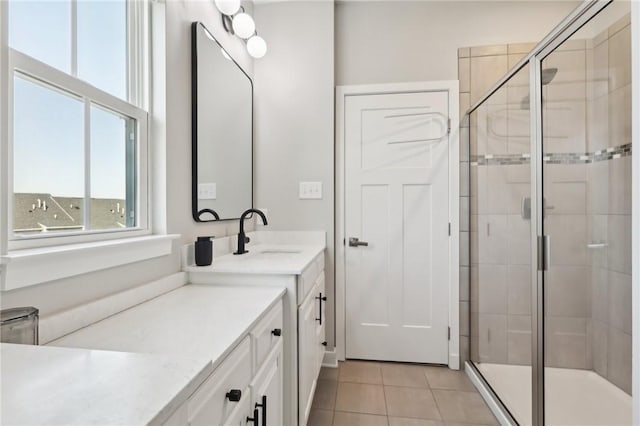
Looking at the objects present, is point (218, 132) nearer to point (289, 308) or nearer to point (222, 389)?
point (289, 308)

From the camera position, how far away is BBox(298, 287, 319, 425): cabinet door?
1.33 m

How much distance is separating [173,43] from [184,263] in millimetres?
968

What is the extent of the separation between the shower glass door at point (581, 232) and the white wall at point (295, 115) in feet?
4.29

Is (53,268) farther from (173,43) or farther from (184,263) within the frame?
(173,43)

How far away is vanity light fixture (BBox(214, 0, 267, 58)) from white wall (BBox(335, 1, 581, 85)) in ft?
2.29

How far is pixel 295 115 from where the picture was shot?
230 cm

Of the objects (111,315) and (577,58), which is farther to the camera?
(577,58)

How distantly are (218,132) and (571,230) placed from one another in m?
1.89

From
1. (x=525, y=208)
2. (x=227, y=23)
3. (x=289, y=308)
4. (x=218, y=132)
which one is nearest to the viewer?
(x=289, y=308)

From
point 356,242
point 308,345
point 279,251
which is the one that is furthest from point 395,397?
point 279,251

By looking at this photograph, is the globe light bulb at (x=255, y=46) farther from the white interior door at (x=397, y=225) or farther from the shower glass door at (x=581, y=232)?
the shower glass door at (x=581, y=232)

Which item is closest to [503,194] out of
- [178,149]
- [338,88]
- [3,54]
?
[338,88]

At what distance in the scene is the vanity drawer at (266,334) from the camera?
0.93 meters

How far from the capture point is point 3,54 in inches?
27.7
